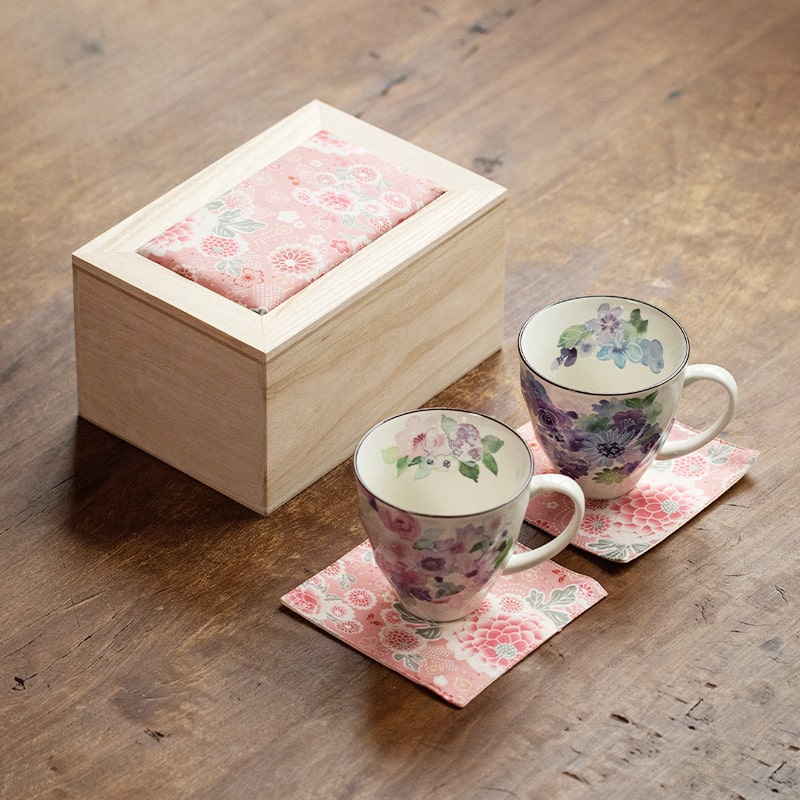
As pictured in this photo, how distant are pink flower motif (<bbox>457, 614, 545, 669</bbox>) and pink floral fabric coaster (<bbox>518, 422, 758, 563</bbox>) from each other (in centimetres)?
8

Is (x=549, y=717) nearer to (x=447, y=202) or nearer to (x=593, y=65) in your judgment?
(x=447, y=202)

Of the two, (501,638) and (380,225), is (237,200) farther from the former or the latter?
(501,638)

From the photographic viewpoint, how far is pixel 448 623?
0.94 metres

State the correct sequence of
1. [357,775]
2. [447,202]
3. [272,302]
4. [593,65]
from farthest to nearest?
[593,65] → [447,202] → [272,302] → [357,775]

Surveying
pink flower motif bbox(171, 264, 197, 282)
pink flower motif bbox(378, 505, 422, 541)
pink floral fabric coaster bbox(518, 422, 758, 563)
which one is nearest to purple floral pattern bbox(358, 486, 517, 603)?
pink flower motif bbox(378, 505, 422, 541)

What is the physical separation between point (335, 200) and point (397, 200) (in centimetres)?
4

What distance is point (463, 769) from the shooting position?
0.86m

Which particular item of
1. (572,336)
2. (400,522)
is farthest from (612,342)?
(400,522)

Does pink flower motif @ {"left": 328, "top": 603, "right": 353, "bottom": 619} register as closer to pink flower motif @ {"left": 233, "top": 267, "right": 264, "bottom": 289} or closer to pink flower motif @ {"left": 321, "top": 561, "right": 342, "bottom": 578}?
pink flower motif @ {"left": 321, "top": 561, "right": 342, "bottom": 578}

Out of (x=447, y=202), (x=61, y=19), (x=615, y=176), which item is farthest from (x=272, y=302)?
(x=61, y=19)

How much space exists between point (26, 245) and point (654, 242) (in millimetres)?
510

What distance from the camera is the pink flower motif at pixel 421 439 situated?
3.13 ft

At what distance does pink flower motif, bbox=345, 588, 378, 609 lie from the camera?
0.96 m

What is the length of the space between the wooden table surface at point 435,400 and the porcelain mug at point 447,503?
0.05 metres
